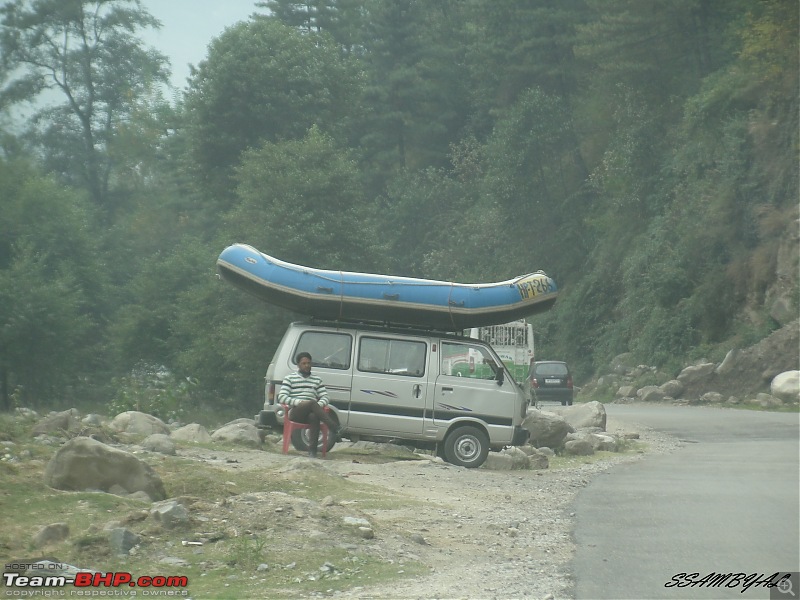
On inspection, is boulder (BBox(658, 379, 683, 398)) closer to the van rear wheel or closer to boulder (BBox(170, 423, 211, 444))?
boulder (BBox(170, 423, 211, 444))

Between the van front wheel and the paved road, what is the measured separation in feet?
6.62

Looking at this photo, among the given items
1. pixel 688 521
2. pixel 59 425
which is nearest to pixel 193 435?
pixel 59 425

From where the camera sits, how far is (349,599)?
7430 millimetres

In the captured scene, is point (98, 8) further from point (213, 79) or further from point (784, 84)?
point (784, 84)

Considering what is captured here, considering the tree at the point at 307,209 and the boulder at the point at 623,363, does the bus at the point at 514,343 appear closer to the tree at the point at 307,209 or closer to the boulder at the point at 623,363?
the tree at the point at 307,209

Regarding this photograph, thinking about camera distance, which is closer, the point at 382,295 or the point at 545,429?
the point at 382,295

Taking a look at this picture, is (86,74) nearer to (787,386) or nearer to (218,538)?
(787,386)

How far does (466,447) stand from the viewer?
17125mm

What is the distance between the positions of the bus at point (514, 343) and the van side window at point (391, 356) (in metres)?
15.7

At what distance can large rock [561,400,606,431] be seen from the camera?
25.3 metres

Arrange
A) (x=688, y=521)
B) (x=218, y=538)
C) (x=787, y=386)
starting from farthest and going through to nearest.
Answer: (x=787, y=386) < (x=688, y=521) < (x=218, y=538)

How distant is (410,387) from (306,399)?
187 cm

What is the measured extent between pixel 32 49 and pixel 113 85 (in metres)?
13.9

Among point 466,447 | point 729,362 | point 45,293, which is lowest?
point 466,447
